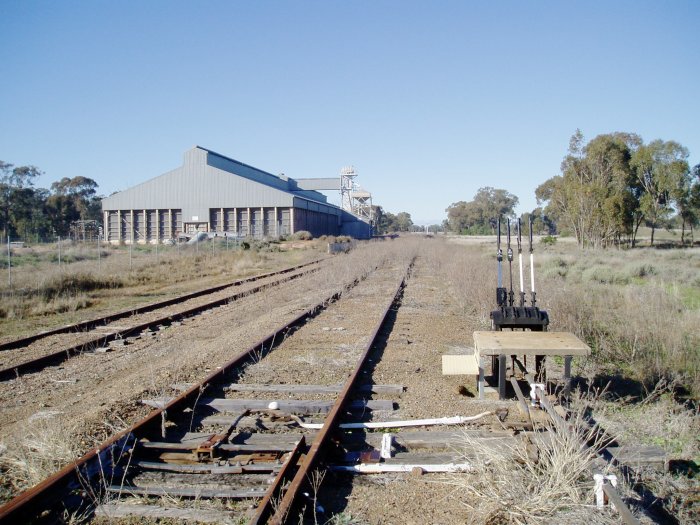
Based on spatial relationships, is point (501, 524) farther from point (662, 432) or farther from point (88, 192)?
point (88, 192)

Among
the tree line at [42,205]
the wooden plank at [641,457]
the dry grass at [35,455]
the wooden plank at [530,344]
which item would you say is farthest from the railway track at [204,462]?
the tree line at [42,205]

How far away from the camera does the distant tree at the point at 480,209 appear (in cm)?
13562

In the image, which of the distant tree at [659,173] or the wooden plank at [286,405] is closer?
the wooden plank at [286,405]

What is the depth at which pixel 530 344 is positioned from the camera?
564 centimetres

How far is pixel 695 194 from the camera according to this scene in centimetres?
5559

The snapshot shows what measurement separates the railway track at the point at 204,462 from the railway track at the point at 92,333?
3621 millimetres

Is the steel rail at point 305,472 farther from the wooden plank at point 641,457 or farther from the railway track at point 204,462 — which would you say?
the wooden plank at point 641,457

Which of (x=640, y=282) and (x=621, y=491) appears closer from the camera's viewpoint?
(x=621, y=491)

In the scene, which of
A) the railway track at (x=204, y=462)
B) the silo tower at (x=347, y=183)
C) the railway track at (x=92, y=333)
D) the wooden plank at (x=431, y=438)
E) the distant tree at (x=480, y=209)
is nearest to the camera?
the railway track at (x=204, y=462)

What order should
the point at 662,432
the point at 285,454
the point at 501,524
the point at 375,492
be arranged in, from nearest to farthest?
the point at 501,524 → the point at 375,492 → the point at 285,454 → the point at 662,432

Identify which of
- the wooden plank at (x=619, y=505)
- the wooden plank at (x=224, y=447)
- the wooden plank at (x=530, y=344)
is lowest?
the wooden plank at (x=224, y=447)

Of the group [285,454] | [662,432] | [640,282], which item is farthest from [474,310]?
[640,282]

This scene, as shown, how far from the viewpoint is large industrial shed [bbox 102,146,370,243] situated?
180 ft

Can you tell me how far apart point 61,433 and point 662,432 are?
5.38 metres
